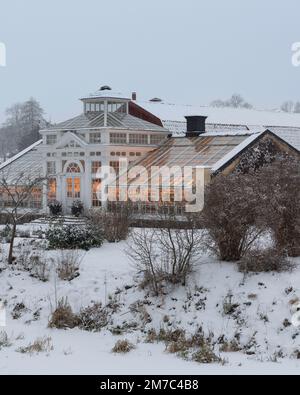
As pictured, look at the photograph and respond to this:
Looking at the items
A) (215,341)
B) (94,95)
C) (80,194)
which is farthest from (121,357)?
(94,95)

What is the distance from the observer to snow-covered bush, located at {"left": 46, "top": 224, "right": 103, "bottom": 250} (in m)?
20.9

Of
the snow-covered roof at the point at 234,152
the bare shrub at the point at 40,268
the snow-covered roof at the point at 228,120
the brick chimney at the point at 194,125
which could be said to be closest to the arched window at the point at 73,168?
the snow-covered roof at the point at 228,120

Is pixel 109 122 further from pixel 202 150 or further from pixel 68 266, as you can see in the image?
pixel 68 266

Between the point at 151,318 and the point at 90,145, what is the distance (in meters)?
16.4

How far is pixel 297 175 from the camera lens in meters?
18.1

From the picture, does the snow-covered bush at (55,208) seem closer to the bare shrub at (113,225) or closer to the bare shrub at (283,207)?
the bare shrub at (113,225)

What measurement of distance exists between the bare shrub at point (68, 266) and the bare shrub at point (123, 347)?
14.3 ft

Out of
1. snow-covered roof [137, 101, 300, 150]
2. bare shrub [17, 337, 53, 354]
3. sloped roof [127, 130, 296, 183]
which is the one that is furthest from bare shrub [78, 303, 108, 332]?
snow-covered roof [137, 101, 300, 150]

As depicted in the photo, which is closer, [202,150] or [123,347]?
[123,347]

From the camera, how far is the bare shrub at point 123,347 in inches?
561

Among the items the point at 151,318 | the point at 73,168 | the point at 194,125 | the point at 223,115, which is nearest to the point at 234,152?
the point at 194,125

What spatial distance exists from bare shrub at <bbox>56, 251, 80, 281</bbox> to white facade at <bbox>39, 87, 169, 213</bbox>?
11.6 meters

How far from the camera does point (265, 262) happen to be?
16984mm

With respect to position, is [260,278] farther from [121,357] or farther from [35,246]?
[35,246]
